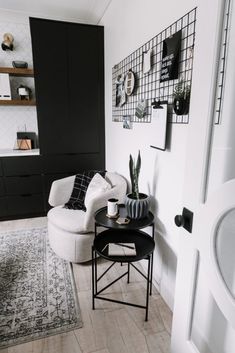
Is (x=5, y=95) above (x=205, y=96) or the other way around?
above

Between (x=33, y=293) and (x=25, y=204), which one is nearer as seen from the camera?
(x=33, y=293)

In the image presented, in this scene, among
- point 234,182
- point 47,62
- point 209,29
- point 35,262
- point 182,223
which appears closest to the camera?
point 234,182

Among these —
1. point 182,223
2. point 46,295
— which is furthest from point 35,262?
point 182,223

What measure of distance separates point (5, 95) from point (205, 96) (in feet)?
9.71

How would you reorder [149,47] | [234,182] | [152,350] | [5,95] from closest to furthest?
[234,182] < [152,350] < [149,47] < [5,95]

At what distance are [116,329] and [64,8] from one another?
11.1 ft

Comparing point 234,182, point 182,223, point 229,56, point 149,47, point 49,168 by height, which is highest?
point 149,47

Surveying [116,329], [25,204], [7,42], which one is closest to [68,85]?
[7,42]

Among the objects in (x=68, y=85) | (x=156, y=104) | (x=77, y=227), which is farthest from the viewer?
(x=68, y=85)

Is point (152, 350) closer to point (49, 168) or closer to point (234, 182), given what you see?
point (234, 182)

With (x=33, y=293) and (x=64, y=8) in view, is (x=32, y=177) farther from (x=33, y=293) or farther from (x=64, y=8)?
(x=64, y=8)

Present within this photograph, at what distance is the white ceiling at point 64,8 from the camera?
8.79ft

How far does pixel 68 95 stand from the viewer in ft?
9.79

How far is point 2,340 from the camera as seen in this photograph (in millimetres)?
→ 1448
